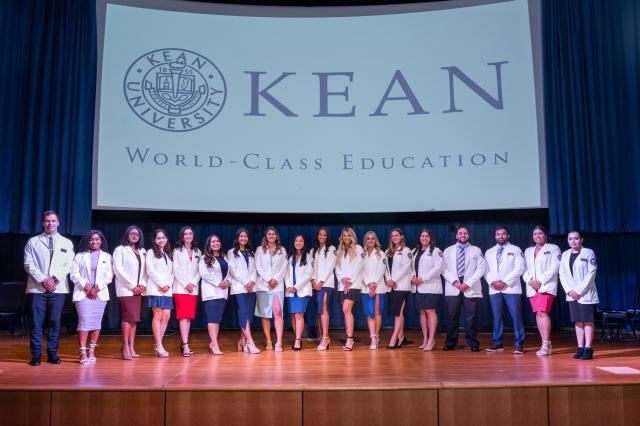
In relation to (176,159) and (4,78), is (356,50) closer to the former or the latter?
(176,159)

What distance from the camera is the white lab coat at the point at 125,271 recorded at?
590 cm

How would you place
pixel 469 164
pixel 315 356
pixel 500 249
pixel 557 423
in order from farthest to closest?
pixel 469 164 → pixel 500 249 → pixel 315 356 → pixel 557 423

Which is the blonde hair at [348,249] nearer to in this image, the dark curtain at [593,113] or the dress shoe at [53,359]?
the dress shoe at [53,359]

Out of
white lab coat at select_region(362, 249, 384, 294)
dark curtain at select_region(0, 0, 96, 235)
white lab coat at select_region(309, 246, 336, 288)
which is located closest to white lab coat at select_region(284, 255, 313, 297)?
white lab coat at select_region(309, 246, 336, 288)

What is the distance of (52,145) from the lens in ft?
27.8

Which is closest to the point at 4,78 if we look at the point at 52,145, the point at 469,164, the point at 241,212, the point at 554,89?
the point at 52,145

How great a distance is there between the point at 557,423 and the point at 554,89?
583 cm

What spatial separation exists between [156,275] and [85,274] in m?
0.70

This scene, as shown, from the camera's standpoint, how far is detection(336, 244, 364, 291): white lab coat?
6.69 m

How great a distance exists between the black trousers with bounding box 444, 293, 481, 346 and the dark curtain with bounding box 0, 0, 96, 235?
5447mm

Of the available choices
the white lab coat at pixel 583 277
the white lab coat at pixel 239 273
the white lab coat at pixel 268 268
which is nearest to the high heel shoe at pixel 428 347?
the white lab coat at pixel 583 277

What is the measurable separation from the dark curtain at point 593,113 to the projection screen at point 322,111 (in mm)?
307

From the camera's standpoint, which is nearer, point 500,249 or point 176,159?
point 500,249

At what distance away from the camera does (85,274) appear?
5.73 metres
